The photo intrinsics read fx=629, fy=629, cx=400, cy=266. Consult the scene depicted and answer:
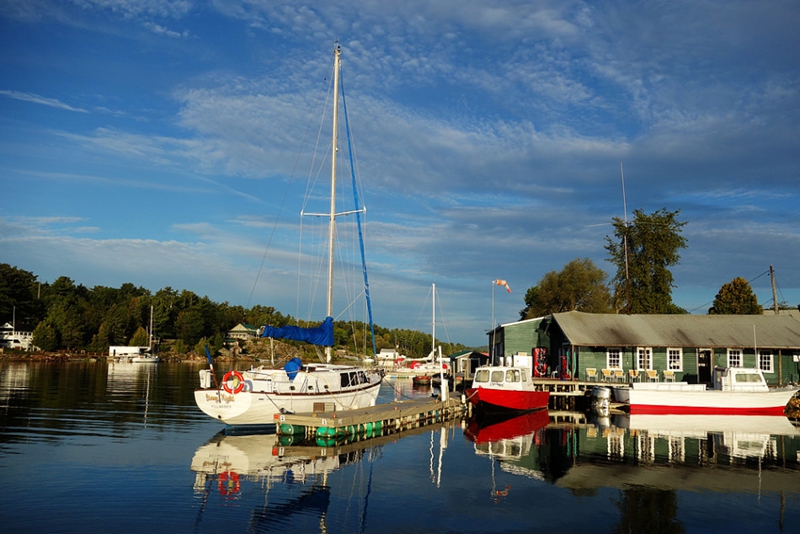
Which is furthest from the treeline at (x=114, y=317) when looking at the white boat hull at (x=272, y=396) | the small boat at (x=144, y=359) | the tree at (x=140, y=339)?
the white boat hull at (x=272, y=396)

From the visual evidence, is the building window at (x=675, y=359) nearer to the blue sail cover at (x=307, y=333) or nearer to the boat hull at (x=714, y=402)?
the boat hull at (x=714, y=402)

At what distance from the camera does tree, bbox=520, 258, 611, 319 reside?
74.9 metres

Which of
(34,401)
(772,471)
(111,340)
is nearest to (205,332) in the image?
(111,340)

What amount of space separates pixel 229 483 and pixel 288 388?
10.2 metres

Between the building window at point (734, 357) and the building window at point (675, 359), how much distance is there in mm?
3580

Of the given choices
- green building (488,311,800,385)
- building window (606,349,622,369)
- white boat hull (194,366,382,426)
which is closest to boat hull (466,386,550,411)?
green building (488,311,800,385)

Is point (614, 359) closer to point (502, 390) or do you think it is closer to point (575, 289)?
point (502, 390)

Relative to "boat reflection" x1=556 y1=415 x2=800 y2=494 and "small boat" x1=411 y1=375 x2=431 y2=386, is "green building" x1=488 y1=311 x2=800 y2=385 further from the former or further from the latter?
"small boat" x1=411 y1=375 x2=431 y2=386

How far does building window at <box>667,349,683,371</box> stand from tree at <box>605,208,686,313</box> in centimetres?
2160

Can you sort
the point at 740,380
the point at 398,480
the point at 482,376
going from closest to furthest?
the point at 398,480 < the point at 482,376 < the point at 740,380

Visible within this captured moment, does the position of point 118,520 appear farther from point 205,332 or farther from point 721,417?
point 205,332

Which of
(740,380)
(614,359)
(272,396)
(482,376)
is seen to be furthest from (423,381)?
(272,396)

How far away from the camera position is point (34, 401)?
3822 centimetres

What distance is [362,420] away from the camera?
2664 centimetres
